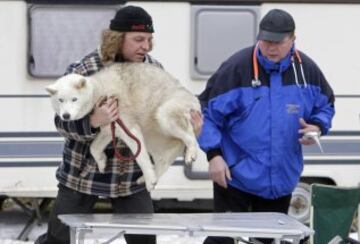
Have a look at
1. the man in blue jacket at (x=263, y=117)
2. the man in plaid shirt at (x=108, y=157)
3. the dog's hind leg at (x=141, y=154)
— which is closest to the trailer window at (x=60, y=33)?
the man in blue jacket at (x=263, y=117)

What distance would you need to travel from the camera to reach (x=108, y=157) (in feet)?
13.8

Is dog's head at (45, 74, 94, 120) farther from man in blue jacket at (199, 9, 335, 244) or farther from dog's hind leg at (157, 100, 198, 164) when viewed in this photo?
man in blue jacket at (199, 9, 335, 244)

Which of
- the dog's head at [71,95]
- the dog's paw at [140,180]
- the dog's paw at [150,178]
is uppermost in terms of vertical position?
the dog's head at [71,95]

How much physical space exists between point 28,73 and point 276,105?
3107 millimetres

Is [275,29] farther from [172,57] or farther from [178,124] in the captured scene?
[172,57]

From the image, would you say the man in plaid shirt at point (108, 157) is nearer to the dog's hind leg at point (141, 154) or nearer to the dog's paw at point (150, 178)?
the dog's hind leg at point (141, 154)

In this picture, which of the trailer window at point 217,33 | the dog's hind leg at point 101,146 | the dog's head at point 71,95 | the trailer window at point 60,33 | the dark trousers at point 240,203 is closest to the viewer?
the dog's head at point 71,95

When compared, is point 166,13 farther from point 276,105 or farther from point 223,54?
point 276,105

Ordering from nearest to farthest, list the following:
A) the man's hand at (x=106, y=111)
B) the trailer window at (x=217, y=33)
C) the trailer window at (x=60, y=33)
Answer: the man's hand at (x=106, y=111)
the trailer window at (x=60, y=33)
the trailer window at (x=217, y=33)

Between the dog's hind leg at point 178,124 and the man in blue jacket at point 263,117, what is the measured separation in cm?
71

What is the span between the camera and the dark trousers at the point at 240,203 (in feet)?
15.6

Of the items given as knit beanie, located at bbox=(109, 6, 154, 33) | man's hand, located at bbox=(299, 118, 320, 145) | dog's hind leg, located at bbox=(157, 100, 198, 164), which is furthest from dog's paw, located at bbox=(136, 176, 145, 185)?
man's hand, located at bbox=(299, 118, 320, 145)

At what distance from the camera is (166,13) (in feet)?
23.7

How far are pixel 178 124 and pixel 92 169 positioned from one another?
585 millimetres
